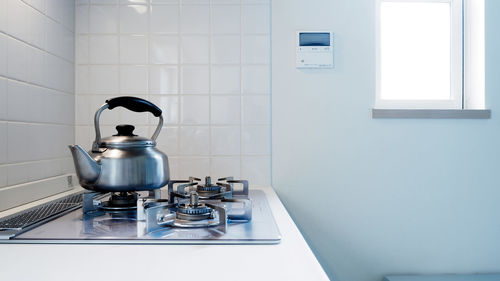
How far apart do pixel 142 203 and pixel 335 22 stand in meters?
1.13

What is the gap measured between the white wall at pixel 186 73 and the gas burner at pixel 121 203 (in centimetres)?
48

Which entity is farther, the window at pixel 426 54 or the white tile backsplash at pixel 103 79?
the window at pixel 426 54

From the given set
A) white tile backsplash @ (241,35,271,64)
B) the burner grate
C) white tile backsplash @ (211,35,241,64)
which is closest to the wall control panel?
white tile backsplash @ (241,35,271,64)

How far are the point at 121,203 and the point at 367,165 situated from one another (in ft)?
3.36

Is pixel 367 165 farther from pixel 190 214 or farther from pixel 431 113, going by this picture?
pixel 190 214

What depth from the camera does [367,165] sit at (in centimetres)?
155

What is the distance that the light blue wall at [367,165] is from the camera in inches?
60.4

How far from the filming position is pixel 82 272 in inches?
22.1

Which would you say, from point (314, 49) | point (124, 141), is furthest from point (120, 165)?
point (314, 49)

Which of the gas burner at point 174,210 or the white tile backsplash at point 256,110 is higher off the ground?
the white tile backsplash at point 256,110

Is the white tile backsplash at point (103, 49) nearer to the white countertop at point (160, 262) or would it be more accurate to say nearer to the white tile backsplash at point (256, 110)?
the white tile backsplash at point (256, 110)

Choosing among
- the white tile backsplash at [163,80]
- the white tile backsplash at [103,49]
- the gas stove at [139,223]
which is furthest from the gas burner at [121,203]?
the white tile backsplash at [103,49]

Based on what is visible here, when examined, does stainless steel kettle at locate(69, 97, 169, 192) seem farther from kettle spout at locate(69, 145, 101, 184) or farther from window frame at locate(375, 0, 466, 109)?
window frame at locate(375, 0, 466, 109)

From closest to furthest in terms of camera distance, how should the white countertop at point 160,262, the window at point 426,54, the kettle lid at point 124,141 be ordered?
the white countertop at point 160,262, the kettle lid at point 124,141, the window at point 426,54
